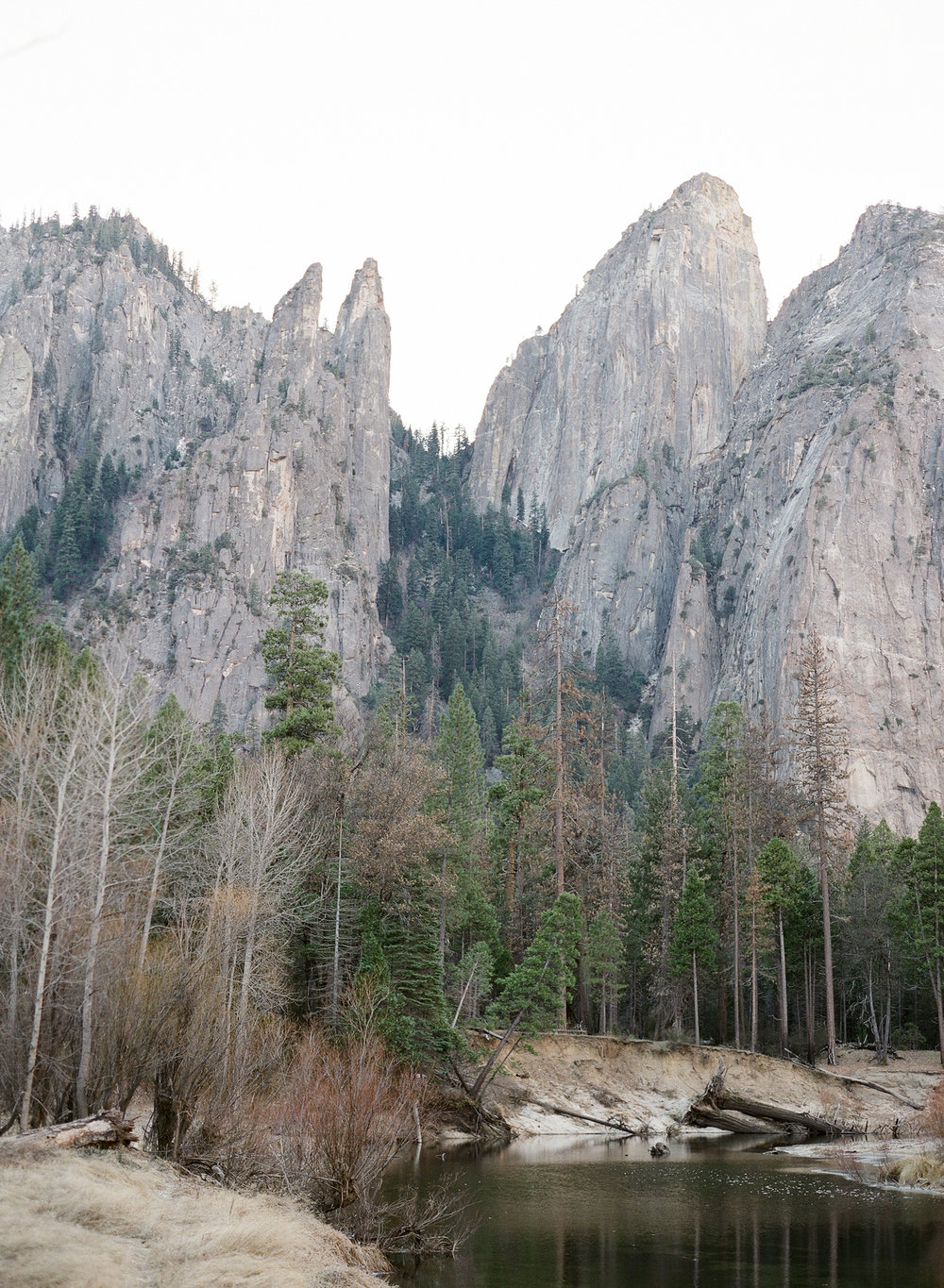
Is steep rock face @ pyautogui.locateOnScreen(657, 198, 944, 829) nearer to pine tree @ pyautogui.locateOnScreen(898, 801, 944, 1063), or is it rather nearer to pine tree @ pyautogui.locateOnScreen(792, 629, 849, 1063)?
pine tree @ pyautogui.locateOnScreen(898, 801, 944, 1063)

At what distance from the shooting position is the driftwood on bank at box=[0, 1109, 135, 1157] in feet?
58.9

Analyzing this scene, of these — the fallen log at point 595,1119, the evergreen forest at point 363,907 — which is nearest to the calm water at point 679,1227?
the evergreen forest at point 363,907

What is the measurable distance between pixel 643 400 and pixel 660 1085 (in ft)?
440

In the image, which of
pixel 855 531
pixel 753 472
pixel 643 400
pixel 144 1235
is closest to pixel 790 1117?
pixel 144 1235

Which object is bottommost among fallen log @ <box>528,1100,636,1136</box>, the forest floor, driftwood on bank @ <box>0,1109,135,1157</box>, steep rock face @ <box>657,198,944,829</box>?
fallen log @ <box>528,1100,636,1136</box>

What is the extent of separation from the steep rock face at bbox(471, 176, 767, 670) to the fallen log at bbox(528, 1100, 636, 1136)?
107208mm

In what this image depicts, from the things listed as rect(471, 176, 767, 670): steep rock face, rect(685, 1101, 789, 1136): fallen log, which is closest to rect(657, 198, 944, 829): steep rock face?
rect(471, 176, 767, 670): steep rock face

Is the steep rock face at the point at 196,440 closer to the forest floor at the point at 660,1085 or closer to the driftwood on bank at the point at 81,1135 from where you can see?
the forest floor at the point at 660,1085

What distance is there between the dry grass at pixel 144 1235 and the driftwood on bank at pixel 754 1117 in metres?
28.7

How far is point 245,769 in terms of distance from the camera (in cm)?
4800

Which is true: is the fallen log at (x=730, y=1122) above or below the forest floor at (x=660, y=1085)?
below

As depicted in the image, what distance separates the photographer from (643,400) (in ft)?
552

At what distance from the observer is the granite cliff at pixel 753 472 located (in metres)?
118

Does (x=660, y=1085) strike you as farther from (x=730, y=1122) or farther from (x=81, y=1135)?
(x=81, y=1135)
